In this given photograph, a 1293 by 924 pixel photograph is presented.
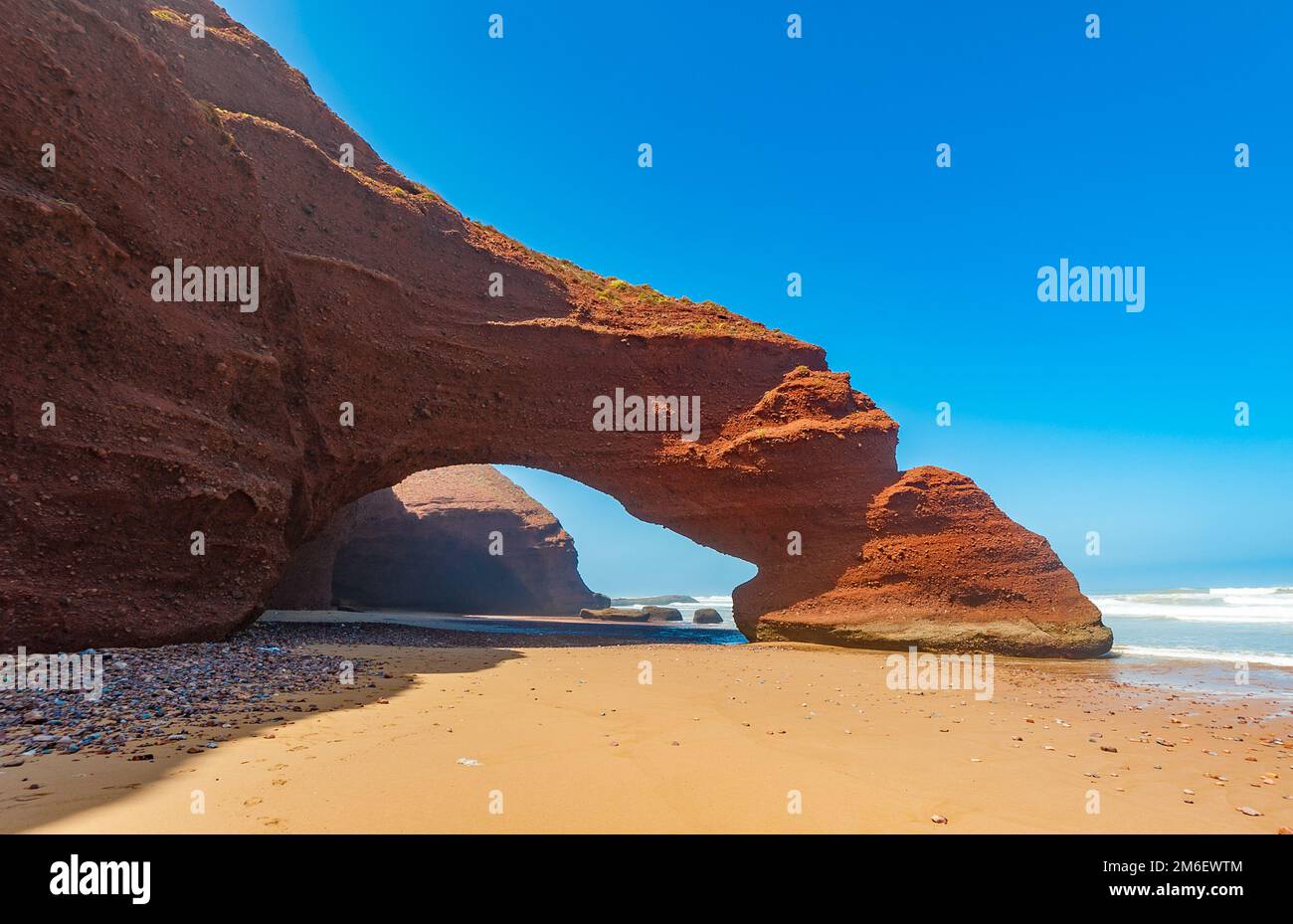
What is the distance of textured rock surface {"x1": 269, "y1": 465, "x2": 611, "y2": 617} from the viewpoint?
37.0 meters

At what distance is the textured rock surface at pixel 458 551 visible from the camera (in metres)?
37.0

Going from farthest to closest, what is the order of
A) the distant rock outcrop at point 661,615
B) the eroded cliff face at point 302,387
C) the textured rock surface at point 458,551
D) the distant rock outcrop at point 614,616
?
the distant rock outcrop at point 661,615 < the distant rock outcrop at point 614,616 < the textured rock surface at point 458,551 < the eroded cliff face at point 302,387

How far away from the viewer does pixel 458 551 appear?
130 feet

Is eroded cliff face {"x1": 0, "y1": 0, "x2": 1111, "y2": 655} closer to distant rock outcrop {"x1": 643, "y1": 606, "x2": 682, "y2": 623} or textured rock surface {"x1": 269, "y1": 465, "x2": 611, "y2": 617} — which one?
textured rock surface {"x1": 269, "y1": 465, "x2": 611, "y2": 617}

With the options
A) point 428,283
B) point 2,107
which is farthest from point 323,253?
point 2,107

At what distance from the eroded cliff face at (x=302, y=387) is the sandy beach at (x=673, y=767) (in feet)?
20.0

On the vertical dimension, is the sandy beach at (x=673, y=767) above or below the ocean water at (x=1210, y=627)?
above

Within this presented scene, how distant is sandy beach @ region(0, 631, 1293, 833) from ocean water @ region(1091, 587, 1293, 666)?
33.6 feet

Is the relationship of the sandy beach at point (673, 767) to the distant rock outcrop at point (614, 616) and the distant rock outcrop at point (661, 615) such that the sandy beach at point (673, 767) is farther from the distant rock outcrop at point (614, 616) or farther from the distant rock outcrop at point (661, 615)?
the distant rock outcrop at point (661, 615)

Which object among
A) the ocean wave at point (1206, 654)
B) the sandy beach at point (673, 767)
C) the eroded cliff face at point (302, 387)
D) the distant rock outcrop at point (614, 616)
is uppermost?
the eroded cliff face at point (302, 387)

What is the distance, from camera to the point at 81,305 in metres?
10.6

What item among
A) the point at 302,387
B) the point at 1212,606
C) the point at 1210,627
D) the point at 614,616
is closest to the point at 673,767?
the point at 302,387

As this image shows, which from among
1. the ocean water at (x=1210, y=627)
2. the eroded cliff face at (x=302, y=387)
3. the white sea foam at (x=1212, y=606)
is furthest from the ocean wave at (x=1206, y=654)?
the white sea foam at (x=1212, y=606)

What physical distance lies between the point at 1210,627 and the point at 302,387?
35.1m
